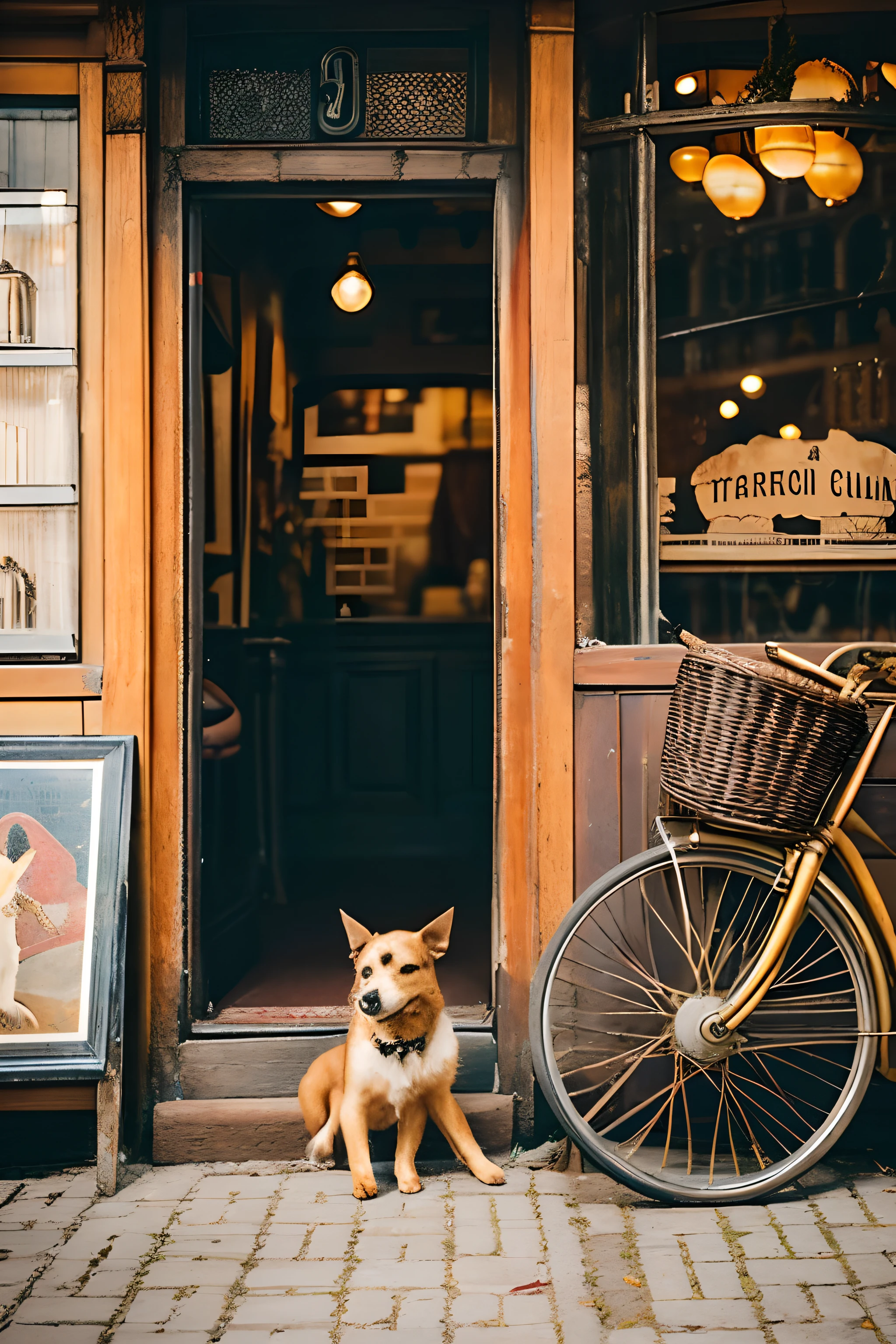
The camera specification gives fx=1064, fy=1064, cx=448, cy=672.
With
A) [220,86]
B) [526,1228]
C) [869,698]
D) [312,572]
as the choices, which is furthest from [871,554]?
[312,572]

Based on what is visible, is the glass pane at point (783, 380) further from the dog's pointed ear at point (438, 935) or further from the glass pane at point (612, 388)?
the dog's pointed ear at point (438, 935)

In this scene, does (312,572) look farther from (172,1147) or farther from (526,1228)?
(526,1228)

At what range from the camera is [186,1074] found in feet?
11.7

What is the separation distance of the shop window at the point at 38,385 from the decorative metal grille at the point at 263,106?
0.51 metres

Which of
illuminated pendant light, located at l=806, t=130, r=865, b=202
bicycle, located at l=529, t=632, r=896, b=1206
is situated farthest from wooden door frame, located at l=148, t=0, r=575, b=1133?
illuminated pendant light, located at l=806, t=130, r=865, b=202

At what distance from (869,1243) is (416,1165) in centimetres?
136

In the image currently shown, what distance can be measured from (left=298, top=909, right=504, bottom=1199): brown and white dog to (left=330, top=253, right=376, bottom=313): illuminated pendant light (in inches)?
166

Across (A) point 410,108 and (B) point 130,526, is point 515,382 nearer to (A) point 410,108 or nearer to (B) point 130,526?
(A) point 410,108

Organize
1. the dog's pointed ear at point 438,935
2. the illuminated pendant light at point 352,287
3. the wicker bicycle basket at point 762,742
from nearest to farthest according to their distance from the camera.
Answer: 1. the wicker bicycle basket at point 762,742
2. the dog's pointed ear at point 438,935
3. the illuminated pendant light at point 352,287

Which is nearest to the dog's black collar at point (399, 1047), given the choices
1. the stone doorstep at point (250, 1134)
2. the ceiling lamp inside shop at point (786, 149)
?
the stone doorstep at point (250, 1134)

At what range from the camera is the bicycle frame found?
3.06m

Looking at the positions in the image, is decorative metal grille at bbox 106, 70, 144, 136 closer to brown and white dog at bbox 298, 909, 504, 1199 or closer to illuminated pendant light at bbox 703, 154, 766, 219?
illuminated pendant light at bbox 703, 154, 766, 219

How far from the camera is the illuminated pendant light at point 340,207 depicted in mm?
3803

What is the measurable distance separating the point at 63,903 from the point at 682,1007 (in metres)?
1.95
